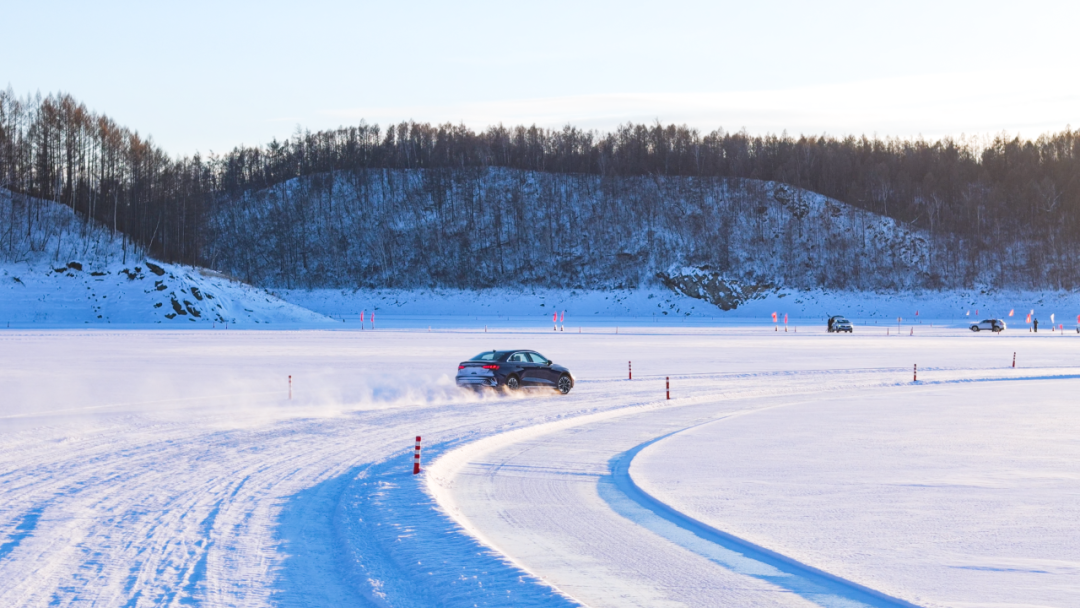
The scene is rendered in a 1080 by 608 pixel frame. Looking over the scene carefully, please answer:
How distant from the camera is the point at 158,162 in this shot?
328 feet

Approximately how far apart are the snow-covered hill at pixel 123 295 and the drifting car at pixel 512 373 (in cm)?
4900

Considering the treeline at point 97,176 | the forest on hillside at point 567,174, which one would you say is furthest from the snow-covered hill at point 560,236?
the treeline at point 97,176

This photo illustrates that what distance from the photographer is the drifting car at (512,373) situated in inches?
953

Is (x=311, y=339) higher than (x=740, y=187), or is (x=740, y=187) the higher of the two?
(x=740, y=187)

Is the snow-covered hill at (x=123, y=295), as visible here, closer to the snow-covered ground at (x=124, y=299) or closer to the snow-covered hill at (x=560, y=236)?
the snow-covered ground at (x=124, y=299)

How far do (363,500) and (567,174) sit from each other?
134151mm

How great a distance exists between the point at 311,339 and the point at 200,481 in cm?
3883

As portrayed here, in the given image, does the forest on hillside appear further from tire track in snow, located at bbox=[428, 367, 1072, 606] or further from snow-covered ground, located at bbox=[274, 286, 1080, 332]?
tire track in snow, located at bbox=[428, 367, 1072, 606]

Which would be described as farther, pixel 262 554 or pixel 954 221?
pixel 954 221

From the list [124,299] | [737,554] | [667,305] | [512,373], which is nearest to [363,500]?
[737,554]

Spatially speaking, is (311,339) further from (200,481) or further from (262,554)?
(262,554)

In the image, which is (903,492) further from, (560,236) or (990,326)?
(560,236)

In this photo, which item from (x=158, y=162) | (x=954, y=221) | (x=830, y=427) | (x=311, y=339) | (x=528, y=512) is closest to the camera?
(x=528, y=512)

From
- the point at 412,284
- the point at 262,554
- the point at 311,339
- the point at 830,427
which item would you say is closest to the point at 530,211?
the point at 412,284
